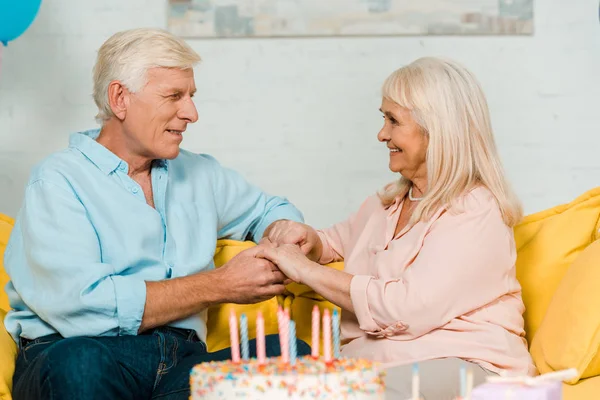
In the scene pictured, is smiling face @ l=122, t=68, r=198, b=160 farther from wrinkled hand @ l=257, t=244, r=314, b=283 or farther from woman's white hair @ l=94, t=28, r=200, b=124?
wrinkled hand @ l=257, t=244, r=314, b=283

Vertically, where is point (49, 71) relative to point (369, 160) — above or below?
above

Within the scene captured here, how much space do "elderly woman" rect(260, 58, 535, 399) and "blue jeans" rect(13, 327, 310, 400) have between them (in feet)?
0.82

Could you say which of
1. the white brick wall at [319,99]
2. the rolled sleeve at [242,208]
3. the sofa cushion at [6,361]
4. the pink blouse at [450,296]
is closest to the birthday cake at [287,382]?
the pink blouse at [450,296]

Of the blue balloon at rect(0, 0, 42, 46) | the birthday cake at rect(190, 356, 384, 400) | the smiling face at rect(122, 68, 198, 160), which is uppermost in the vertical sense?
the blue balloon at rect(0, 0, 42, 46)

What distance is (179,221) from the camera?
2.49m

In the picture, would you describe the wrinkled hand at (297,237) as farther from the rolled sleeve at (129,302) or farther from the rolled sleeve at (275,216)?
the rolled sleeve at (129,302)

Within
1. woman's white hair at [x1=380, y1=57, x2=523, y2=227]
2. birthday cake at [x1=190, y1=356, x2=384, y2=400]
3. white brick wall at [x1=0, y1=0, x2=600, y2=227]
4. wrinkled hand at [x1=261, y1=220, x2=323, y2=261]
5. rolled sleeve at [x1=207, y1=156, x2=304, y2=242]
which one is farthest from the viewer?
white brick wall at [x1=0, y1=0, x2=600, y2=227]

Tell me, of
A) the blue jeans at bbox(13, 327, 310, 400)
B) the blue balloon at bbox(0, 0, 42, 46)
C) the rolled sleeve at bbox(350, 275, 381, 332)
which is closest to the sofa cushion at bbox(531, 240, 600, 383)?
the rolled sleeve at bbox(350, 275, 381, 332)

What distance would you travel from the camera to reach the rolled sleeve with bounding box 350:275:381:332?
87.6 inches

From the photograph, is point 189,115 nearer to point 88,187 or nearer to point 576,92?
point 88,187

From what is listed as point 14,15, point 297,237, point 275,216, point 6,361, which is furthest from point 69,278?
point 14,15

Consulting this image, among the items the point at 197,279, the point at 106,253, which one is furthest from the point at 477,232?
the point at 106,253

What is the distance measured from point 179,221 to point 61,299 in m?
0.43

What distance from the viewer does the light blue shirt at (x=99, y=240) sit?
2.19 metres
